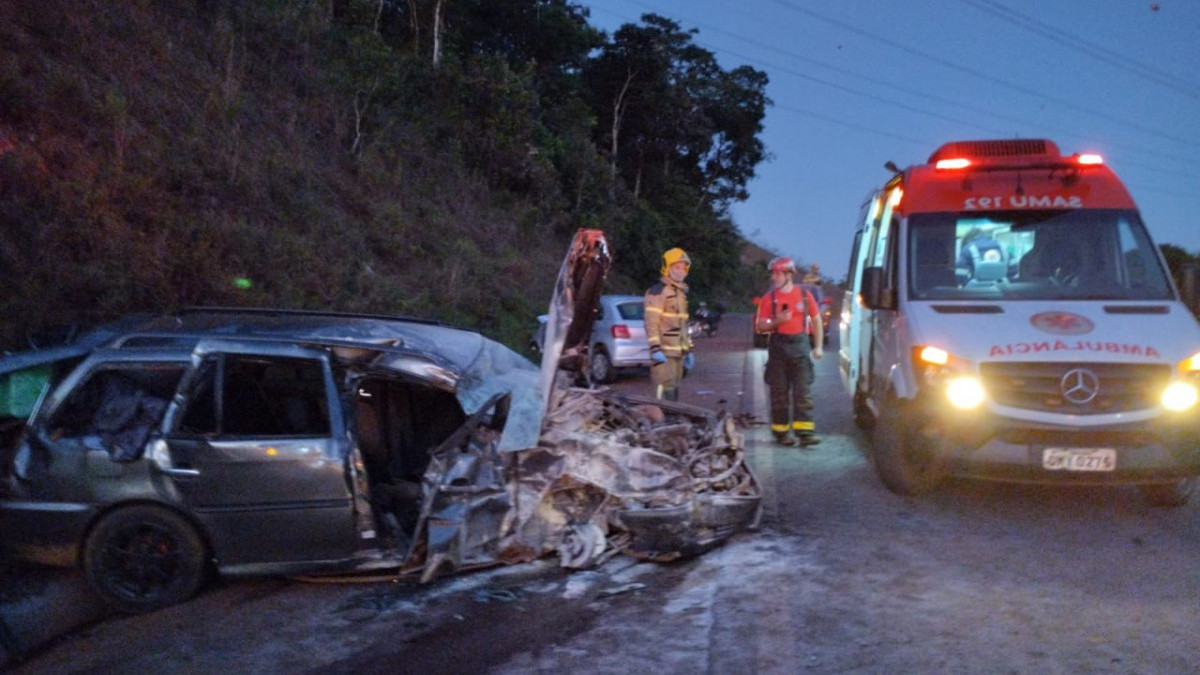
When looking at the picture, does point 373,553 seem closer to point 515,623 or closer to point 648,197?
point 515,623

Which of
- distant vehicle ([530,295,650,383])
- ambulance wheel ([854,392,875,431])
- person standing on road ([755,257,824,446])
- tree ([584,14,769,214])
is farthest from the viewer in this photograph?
tree ([584,14,769,214])

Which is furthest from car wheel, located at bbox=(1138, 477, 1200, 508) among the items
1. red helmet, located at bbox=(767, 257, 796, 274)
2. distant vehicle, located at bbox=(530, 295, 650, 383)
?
distant vehicle, located at bbox=(530, 295, 650, 383)

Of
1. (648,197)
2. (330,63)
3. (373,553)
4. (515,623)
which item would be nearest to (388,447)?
(373,553)

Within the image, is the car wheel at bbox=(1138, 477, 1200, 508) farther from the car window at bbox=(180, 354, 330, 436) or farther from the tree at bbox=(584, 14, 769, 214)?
the tree at bbox=(584, 14, 769, 214)

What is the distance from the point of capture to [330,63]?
22.8 meters

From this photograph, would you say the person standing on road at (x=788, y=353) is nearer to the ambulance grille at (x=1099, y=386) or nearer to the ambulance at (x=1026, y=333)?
the ambulance at (x=1026, y=333)

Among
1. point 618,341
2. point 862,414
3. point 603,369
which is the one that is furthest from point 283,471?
point 603,369

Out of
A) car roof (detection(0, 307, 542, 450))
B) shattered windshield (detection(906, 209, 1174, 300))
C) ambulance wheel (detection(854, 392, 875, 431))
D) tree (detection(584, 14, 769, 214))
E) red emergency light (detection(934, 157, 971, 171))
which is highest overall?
tree (detection(584, 14, 769, 214))

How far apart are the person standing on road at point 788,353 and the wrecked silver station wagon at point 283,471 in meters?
3.30

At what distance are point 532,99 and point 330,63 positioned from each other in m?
6.22

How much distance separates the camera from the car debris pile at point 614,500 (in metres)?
6.01

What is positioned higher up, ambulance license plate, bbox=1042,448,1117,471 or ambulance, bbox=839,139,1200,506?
ambulance, bbox=839,139,1200,506

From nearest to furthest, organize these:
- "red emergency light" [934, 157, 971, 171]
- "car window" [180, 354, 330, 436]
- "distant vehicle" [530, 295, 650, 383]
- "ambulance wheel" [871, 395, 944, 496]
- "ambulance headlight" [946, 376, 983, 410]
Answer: "car window" [180, 354, 330, 436] → "ambulance headlight" [946, 376, 983, 410] → "ambulance wheel" [871, 395, 944, 496] → "red emergency light" [934, 157, 971, 171] → "distant vehicle" [530, 295, 650, 383]

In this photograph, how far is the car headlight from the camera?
6.89m
